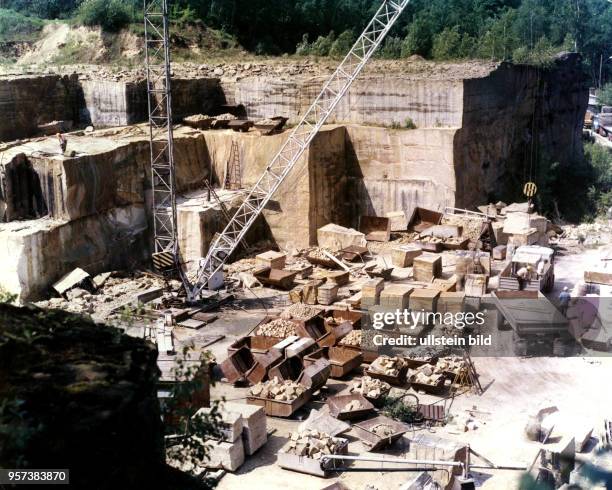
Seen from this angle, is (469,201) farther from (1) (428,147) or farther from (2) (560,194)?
(2) (560,194)

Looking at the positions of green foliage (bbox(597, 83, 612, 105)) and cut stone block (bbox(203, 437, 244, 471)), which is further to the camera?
green foliage (bbox(597, 83, 612, 105))

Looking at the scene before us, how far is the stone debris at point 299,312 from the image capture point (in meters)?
19.7

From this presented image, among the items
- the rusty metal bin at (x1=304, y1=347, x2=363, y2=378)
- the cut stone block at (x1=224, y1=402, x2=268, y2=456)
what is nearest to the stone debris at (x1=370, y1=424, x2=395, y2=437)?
the cut stone block at (x1=224, y1=402, x2=268, y2=456)

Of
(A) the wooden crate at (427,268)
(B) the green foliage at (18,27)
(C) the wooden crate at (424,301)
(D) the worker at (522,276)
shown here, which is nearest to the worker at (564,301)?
(D) the worker at (522,276)

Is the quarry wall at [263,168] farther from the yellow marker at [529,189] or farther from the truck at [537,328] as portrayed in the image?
the truck at [537,328]

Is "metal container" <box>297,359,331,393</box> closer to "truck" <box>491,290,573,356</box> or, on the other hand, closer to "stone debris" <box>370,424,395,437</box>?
"stone debris" <box>370,424,395,437</box>

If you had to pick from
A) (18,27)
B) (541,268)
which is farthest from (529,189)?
(18,27)

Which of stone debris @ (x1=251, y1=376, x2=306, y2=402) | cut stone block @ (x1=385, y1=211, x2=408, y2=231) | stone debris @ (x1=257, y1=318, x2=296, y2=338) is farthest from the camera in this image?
cut stone block @ (x1=385, y1=211, x2=408, y2=231)

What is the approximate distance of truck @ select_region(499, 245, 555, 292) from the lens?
20.2 metres

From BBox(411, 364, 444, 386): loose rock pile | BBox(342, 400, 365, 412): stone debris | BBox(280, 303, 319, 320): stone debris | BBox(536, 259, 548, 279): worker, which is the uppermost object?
BBox(536, 259, 548, 279): worker

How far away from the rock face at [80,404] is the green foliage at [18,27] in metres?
33.3

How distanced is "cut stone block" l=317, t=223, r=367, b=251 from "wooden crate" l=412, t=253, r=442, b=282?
3285 millimetres

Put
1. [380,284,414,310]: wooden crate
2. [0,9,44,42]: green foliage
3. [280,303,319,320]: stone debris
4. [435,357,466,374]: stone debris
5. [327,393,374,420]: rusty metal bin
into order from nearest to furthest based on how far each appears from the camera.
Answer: [327,393,374,420]: rusty metal bin → [435,357,466,374]: stone debris → [380,284,414,310]: wooden crate → [280,303,319,320]: stone debris → [0,9,44,42]: green foliage

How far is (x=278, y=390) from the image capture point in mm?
16031
